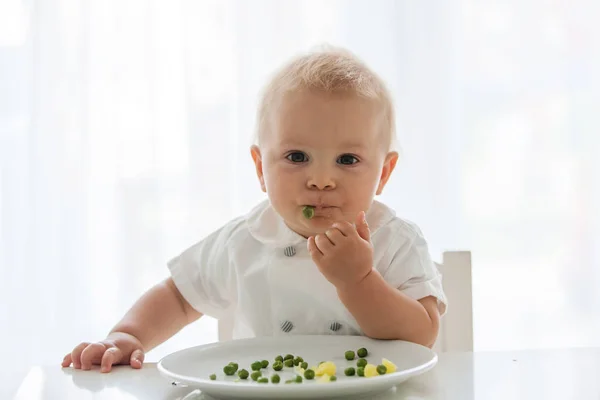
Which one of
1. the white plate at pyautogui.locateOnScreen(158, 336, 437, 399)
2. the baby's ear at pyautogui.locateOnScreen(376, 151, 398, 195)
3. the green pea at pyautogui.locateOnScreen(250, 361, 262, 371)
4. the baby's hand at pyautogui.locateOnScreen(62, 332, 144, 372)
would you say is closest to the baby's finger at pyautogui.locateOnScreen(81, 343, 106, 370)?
the baby's hand at pyautogui.locateOnScreen(62, 332, 144, 372)

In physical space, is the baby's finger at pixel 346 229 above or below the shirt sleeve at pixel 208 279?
above

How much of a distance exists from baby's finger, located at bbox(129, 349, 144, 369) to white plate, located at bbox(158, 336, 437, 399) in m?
0.09

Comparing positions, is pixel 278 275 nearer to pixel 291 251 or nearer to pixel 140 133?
pixel 291 251

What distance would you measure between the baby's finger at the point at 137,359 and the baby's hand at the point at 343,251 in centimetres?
27

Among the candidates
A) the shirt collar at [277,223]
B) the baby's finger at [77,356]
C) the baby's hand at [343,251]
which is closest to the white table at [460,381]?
the baby's finger at [77,356]

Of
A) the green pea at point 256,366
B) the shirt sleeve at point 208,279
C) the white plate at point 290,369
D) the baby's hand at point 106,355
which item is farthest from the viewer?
the shirt sleeve at point 208,279

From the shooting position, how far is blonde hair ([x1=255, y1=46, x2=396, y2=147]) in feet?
3.78

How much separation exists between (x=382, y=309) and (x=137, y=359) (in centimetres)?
32

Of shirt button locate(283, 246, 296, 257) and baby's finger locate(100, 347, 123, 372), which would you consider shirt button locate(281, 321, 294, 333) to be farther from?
baby's finger locate(100, 347, 123, 372)

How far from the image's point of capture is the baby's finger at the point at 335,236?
99cm

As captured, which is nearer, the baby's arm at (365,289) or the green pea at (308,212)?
the baby's arm at (365,289)

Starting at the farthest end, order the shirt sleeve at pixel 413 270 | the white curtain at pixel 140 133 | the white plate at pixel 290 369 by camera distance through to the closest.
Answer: the white curtain at pixel 140 133 → the shirt sleeve at pixel 413 270 → the white plate at pixel 290 369

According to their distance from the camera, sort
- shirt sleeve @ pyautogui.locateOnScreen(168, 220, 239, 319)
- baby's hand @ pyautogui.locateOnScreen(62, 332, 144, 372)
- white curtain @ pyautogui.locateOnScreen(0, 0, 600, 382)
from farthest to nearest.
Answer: white curtain @ pyautogui.locateOnScreen(0, 0, 600, 382), shirt sleeve @ pyautogui.locateOnScreen(168, 220, 239, 319), baby's hand @ pyautogui.locateOnScreen(62, 332, 144, 372)

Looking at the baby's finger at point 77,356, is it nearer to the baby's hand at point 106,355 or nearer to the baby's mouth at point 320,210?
the baby's hand at point 106,355
